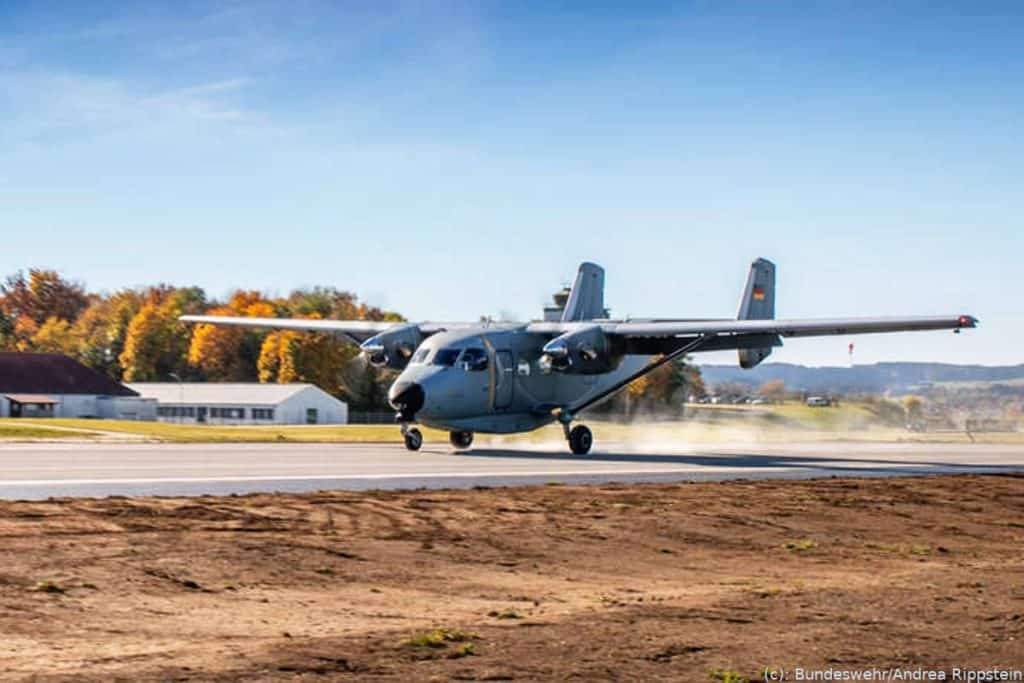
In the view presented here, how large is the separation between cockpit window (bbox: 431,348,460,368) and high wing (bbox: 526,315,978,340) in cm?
433

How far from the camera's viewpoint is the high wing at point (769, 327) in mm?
38281

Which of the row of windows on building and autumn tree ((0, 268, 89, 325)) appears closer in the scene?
the row of windows on building

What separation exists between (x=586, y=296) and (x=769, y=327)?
31.7ft

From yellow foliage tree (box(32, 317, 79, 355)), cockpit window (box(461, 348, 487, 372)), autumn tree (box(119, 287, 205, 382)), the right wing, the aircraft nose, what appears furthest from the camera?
yellow foliage tree (box(32, 317, 79, 355))

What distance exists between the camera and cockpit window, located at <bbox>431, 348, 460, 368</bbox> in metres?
39.1

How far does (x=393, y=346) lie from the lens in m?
44.9

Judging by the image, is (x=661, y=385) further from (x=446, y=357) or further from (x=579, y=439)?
(x=446, y=357)

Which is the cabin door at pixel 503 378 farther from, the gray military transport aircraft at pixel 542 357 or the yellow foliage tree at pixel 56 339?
the yellow foliage tree at pixel 56 339

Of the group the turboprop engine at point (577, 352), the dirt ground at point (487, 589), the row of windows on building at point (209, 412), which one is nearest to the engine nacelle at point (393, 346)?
the turboprop engine at point (577, 352)

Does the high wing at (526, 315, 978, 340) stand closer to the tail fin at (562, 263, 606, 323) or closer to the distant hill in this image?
the tail fin at (562, 263, 606, 323)

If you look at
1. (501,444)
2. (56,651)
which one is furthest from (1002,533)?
(501,444)

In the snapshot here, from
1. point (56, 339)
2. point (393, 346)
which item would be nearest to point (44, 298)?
point (56, 339)

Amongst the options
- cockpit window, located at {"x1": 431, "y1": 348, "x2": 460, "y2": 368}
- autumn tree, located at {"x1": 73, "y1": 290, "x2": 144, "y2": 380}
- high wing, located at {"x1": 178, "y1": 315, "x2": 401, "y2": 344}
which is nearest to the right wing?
high wing, located at {"x1": 178, "y1": 315, "x2": 401, "y2": 344}

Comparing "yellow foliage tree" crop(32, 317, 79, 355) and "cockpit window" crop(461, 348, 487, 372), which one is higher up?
"yellow foliage tree" crop(32, 317, 79, 355)
